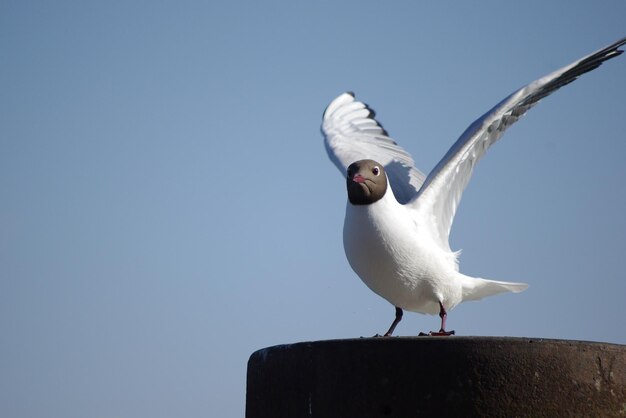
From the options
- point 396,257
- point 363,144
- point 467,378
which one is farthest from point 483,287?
point 467,378

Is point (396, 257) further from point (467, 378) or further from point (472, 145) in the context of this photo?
point (467, 378)

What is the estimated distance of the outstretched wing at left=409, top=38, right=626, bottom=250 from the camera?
6.40 meters

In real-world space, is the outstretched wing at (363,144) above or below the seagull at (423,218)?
above

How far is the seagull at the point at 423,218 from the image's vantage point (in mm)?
5727

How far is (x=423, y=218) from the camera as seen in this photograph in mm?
6410

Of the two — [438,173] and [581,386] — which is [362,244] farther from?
[581,386]

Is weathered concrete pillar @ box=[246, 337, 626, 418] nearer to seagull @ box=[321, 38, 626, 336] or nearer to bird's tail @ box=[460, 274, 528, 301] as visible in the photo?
seagull @ box=[321, 38, 626, 336]

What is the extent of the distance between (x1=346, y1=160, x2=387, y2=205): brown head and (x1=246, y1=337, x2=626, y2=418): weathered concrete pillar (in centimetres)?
211

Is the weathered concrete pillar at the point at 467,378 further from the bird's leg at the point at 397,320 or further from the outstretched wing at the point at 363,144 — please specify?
the outstretched wing at the point at 363,144

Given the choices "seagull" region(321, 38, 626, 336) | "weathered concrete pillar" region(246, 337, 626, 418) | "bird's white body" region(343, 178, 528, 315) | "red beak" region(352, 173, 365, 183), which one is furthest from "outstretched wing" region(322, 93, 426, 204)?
"weathered concrete pillar" region(246, 337, 626, 418)

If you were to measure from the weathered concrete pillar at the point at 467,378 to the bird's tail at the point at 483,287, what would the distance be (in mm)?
2704

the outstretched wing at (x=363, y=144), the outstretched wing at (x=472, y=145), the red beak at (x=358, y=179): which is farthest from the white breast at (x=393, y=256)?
the outstretched wing at (x=363, y=144)

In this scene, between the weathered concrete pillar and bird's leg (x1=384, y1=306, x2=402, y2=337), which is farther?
bird's leg (x1=384, y1=306, x2=402, y2=337)

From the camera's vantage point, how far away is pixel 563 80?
704cm
